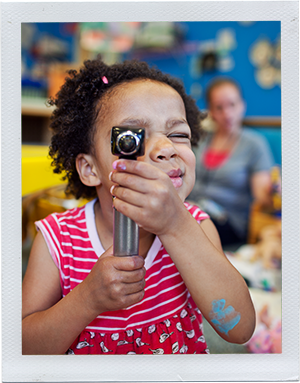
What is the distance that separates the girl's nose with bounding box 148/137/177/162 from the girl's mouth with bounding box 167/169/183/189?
21 millimetres

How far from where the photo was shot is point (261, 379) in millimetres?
427

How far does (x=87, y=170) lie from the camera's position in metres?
0.59

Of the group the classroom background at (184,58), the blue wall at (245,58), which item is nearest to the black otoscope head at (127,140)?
the classroom background at (184,58)

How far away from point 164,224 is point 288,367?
263 mm

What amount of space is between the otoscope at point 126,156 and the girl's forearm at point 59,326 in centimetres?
12

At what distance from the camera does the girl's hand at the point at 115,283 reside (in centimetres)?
38

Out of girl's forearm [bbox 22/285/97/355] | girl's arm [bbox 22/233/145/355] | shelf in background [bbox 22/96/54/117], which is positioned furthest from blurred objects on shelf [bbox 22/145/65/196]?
shelf in background [bbox 22/96/54/117]

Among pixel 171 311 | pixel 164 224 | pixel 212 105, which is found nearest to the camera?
pixel 164 224

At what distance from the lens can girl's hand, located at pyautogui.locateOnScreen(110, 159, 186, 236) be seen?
347mm

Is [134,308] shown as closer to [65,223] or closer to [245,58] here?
[65,223]

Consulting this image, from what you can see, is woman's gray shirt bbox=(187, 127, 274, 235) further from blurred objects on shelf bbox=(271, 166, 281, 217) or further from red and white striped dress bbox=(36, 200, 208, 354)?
red and white striped dress bbox=(36, 200, 208, 354)

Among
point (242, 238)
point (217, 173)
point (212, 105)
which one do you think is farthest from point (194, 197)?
point (212, 105)

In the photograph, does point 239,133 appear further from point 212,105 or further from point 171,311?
point 171,311

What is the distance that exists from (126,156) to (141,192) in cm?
4
